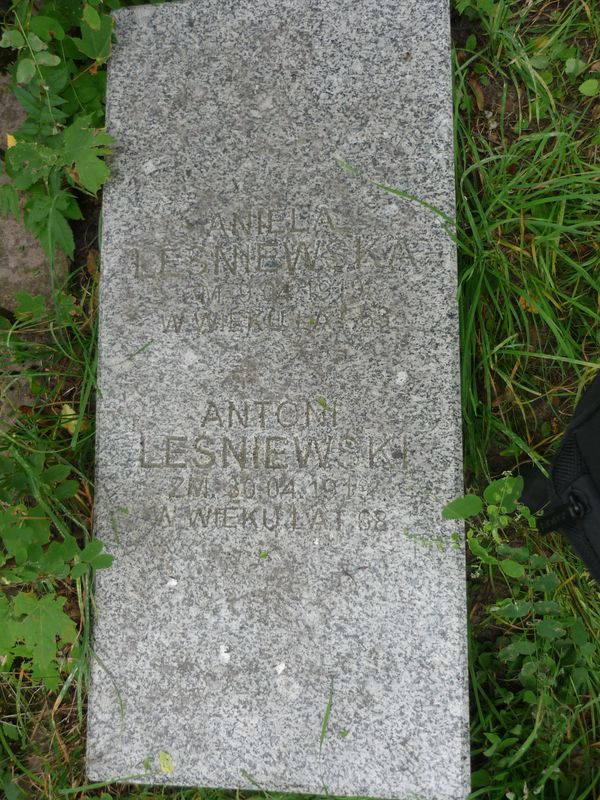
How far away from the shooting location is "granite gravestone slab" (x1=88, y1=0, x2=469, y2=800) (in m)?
1.61

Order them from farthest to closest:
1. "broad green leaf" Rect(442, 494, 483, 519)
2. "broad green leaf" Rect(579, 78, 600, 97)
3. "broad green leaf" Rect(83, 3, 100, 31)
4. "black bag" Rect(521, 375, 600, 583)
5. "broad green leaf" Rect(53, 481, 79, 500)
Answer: "broad green leaf" Rect(579, 78, 600, 97)
"broad green leaf" Rect(53, 481, 79, 500)
"broad green leaf" Rect(83, 3, 100, 31)
"broad green leaf" Rect(442, 494, 483, 519)
"black bag" Rect(521, 375, 600, 583)

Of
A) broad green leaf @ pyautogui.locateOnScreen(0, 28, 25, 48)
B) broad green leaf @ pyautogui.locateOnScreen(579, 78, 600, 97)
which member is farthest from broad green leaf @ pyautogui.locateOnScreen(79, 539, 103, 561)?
broad green leaf @ pyautogui.locateOnScreen(579, 78, 600, 97)

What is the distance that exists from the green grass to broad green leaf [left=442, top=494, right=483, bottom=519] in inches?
10.7

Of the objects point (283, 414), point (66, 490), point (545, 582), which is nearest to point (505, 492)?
point (545, 582)

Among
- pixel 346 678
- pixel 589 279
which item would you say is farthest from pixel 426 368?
pixel 346 678

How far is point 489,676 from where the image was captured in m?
1.83

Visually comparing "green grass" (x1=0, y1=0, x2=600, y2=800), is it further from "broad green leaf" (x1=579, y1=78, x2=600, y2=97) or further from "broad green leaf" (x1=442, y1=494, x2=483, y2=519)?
"broad green leaf" (x1=442, y1=494, x2=483, y2=519)

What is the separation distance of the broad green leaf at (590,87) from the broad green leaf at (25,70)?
1664mm

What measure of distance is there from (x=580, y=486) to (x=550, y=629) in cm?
48

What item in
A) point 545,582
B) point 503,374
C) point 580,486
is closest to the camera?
point 580,486

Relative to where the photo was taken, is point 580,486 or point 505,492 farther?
point 505,492

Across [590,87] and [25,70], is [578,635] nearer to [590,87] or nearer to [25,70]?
[590,87]

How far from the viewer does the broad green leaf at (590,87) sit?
1.91 meters

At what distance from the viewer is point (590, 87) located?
191 cm
